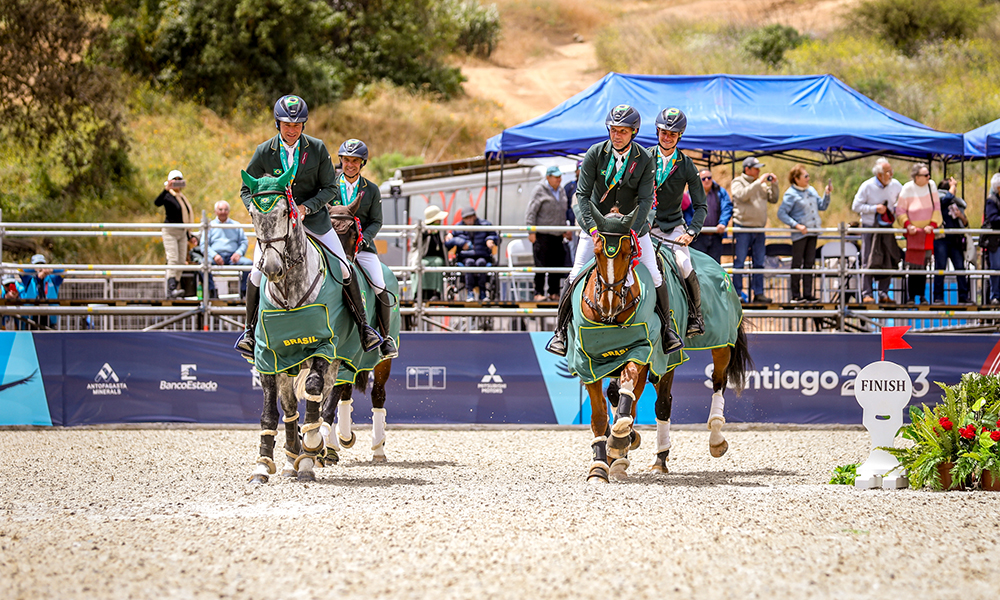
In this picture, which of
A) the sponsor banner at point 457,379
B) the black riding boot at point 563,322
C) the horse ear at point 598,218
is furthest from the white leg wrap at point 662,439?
the sponsor banner at point 457,379

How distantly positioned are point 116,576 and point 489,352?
8.54 metres

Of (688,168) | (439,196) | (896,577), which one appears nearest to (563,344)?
(688,168)

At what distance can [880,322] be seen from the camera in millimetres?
14414

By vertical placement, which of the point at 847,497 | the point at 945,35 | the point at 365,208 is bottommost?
the point at 847,497

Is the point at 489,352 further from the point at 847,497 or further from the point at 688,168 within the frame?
the point at 847,497

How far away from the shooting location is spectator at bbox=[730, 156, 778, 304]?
13.7 m

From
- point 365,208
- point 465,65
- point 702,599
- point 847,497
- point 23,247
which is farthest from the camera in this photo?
point 465,65

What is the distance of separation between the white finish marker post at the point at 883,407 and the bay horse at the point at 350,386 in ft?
14.2

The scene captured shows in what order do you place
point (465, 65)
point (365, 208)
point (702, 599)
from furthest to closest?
point (465, 65) → point (365, 208) → point (702, 599)

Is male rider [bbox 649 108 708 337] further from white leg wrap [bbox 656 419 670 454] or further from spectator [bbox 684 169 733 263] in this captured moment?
spectator [bbox 684 169 733 263]

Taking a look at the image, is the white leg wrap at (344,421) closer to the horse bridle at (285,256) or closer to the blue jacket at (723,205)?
the horse bridle at (285,256)

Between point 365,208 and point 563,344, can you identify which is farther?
point 365,208

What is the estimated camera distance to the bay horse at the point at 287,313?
741 centimetres

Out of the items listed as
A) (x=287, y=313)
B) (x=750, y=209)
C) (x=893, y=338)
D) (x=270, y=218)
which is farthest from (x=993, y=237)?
(x=270, y=218)
